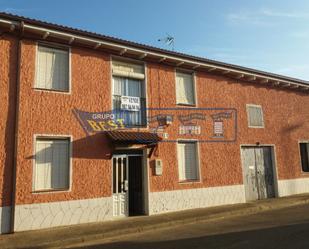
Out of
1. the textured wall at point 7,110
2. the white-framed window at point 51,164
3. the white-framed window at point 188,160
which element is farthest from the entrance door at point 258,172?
the textured wall at point 7,110

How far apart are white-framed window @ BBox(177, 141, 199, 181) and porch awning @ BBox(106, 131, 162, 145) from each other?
161 cm

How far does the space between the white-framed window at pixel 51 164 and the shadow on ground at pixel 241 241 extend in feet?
9.11

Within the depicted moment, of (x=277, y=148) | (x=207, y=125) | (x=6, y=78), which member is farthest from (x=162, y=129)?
(x=277, y=148)

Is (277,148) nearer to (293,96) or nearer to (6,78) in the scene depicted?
(293,96)

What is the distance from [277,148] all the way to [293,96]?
3.48m

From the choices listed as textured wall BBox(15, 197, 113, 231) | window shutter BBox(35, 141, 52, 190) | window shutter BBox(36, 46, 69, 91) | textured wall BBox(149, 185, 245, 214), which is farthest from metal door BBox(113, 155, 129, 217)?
window shutter BBox(36, 46, 69, 91)

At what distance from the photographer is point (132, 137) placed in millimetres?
10078

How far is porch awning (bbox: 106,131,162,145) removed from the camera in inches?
388

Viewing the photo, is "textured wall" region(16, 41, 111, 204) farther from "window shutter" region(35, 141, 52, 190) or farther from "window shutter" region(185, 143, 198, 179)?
"window shutter" region(185, 143, 198, 179)

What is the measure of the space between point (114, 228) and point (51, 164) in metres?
2.73

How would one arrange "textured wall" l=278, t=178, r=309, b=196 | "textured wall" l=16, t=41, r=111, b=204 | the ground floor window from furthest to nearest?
the ground floor window
"textured wall" l=278, t=178, r=309, b=196
"textured wall" l=16, t=41, r=111, b=204

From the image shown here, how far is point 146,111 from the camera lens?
11.3 meters

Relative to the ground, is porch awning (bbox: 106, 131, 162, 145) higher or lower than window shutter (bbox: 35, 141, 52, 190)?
higher

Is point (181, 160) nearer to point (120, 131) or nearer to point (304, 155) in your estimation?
point (120, 131)
